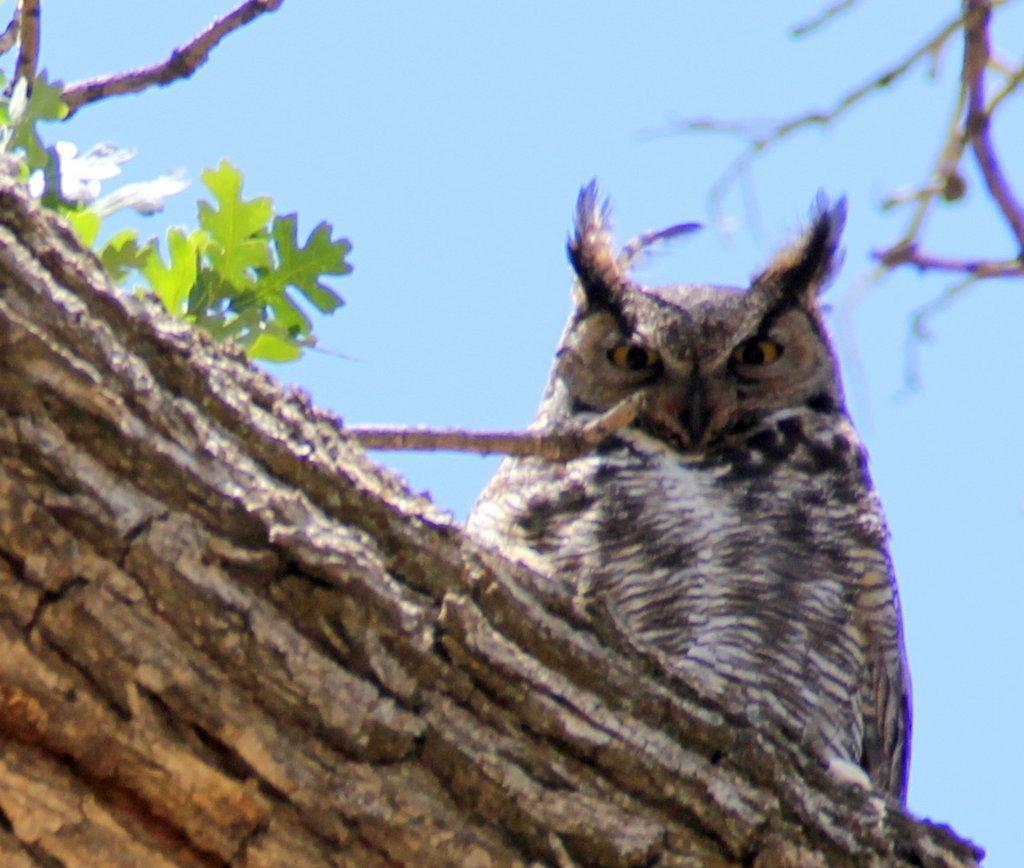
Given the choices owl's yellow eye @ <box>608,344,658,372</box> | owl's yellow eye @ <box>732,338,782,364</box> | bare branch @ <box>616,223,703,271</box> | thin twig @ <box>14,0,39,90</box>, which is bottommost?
thin twig @ <box>14,0,39,90</box>

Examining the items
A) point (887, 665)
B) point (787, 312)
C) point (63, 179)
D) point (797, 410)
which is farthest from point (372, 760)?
point (787, 312)

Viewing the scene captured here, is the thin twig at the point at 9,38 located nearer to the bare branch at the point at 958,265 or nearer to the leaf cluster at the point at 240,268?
the leaf cluster at the point at 240,268

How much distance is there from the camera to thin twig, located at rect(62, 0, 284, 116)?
6.95 ft

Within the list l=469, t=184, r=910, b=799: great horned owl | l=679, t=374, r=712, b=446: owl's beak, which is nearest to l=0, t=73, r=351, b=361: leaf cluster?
l=469, t=184, r=910, b=799: great horned owl

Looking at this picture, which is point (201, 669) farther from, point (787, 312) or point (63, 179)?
point (787, 312)

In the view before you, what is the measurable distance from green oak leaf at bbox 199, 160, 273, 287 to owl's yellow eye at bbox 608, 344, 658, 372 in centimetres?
151

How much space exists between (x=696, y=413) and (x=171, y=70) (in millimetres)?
1501

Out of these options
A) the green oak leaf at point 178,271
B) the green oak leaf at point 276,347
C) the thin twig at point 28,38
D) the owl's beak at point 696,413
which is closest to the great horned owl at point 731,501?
the owl's beak at point 696,413

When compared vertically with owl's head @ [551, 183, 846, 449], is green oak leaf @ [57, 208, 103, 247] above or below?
below

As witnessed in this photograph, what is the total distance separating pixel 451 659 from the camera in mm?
1459

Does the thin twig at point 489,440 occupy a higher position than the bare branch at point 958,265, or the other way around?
the bare branch at point 958,265

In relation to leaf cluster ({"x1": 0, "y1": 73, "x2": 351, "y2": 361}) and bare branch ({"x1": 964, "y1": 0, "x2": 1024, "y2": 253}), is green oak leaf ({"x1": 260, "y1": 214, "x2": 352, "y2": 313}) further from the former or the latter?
bare branch ({"x1": 964, "y1": 0, "x2": 1024, "y2": 253})

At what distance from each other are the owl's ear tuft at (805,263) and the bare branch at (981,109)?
1659mm

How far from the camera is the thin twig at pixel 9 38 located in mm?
2146
